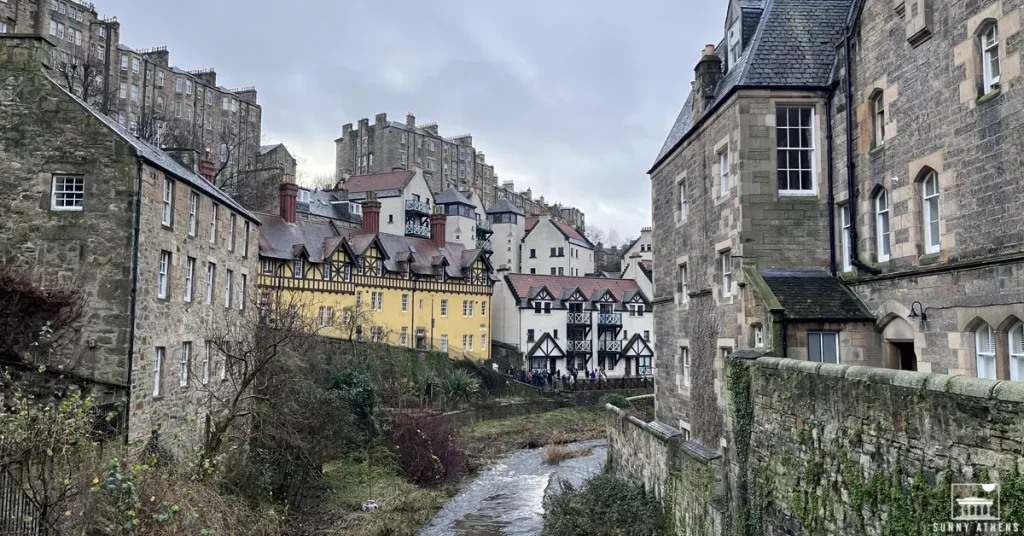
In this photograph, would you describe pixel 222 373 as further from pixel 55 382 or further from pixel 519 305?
pixel 519 305

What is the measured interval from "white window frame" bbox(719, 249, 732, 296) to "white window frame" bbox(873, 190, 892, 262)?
3019 millimetres

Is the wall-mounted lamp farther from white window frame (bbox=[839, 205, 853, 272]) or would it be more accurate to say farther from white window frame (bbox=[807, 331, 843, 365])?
white window frame (bbox=[839, 205, 853, 272])

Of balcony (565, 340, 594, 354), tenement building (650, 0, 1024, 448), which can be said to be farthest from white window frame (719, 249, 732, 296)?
balcony (565, 340, 594, 354)

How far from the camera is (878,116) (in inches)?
552

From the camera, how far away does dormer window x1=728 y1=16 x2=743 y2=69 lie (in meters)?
17.9

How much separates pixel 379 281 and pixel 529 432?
1398cm

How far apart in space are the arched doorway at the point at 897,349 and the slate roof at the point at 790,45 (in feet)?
17.2

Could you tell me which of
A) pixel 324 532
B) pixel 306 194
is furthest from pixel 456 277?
pixel 324 532

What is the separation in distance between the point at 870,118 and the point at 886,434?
8266 mm

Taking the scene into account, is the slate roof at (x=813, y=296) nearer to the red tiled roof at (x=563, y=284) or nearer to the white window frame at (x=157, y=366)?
the white window frame at (x=157, y=366)

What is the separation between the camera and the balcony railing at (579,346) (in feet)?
188

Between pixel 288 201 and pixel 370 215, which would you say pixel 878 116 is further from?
pixel 370 215

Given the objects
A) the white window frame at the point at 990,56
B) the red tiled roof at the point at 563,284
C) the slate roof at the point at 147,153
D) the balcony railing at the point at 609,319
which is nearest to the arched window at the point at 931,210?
the white window frame at the point at 990,56

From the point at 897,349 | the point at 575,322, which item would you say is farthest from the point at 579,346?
the point at 897,349
